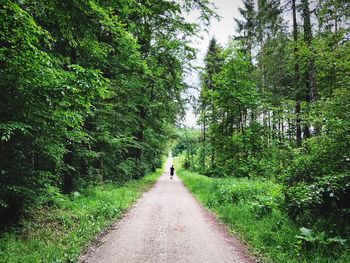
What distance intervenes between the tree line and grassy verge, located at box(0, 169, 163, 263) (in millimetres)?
5202

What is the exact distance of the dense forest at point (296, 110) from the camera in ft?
19.1

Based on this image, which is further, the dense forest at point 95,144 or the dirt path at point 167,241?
the dirt path at point 167,241

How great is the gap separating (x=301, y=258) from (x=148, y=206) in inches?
277

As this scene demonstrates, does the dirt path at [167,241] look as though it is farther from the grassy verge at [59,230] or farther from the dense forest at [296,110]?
the dense forest at [296,110]

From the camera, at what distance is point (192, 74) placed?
20.1 meters

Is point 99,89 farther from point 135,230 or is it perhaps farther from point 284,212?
point 284,212

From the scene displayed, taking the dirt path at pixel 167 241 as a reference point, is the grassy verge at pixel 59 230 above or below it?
above

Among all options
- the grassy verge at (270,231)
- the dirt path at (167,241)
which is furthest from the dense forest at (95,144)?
the dirt path at (167,241)

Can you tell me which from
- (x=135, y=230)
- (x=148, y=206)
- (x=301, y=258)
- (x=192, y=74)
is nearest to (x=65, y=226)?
(x=135, y=230)

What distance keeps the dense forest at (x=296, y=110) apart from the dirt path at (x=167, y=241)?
1.88 m

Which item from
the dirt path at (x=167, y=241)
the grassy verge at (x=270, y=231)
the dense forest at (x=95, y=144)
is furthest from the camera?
the dirt path at (x=167, y=241)

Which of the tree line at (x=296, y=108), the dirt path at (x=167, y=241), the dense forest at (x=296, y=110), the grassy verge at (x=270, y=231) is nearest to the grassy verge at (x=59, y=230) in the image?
the dirt path at (x=167, y=241)

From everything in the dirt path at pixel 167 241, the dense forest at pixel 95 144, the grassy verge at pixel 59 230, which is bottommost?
the dirt path at pixel 167 241

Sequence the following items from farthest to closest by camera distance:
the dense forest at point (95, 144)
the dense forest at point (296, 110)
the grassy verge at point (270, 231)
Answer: the dense forest at point (296, 110) < the dense forest at point (95, 144) < the grassy verge at point (270, 231)
